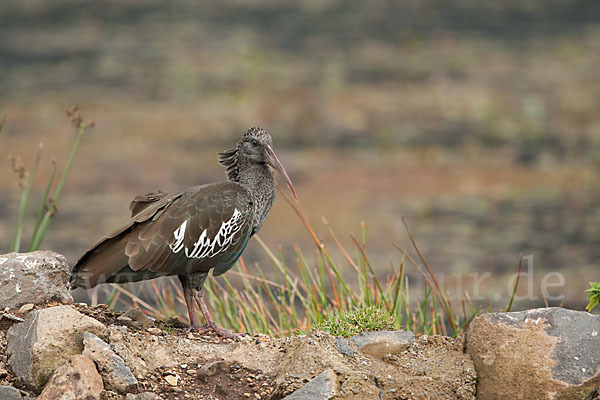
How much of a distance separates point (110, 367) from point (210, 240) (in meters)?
1.08

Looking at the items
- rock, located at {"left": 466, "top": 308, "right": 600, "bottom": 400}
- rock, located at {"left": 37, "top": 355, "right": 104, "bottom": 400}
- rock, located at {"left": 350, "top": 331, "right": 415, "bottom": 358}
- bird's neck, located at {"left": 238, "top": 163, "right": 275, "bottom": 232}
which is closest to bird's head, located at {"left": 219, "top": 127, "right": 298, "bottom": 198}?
bird's neck, located at {"left": 238, "top": 163, "right": 275, "bottom": 232}

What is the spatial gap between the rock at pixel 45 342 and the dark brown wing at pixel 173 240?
1.75 feet

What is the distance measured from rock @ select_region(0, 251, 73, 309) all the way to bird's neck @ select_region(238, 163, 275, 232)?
119 centimetres

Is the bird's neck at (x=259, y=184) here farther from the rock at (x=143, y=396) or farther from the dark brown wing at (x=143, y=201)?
the rock at (x=143, y=396)

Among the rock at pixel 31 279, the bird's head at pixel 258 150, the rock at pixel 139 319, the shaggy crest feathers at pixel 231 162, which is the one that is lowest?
the rock at pixel 139 319

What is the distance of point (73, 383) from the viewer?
4.69 metres

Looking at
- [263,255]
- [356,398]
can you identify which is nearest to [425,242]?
[263,255]

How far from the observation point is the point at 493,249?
11258 mm

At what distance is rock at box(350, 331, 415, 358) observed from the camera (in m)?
5.36

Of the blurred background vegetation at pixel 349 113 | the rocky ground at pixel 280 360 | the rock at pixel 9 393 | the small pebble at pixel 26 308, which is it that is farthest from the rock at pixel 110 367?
the blurred background vegetation at pixel 349 113

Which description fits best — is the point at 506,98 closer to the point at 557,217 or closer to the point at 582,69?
the point at 582,69

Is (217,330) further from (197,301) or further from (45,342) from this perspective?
(45,342)

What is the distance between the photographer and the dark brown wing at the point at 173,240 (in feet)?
18.1

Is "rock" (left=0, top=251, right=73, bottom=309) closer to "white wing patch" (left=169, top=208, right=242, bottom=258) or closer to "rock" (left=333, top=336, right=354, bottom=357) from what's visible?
"white wing patch" (left=169, top=208, right=242, bottom=258)
